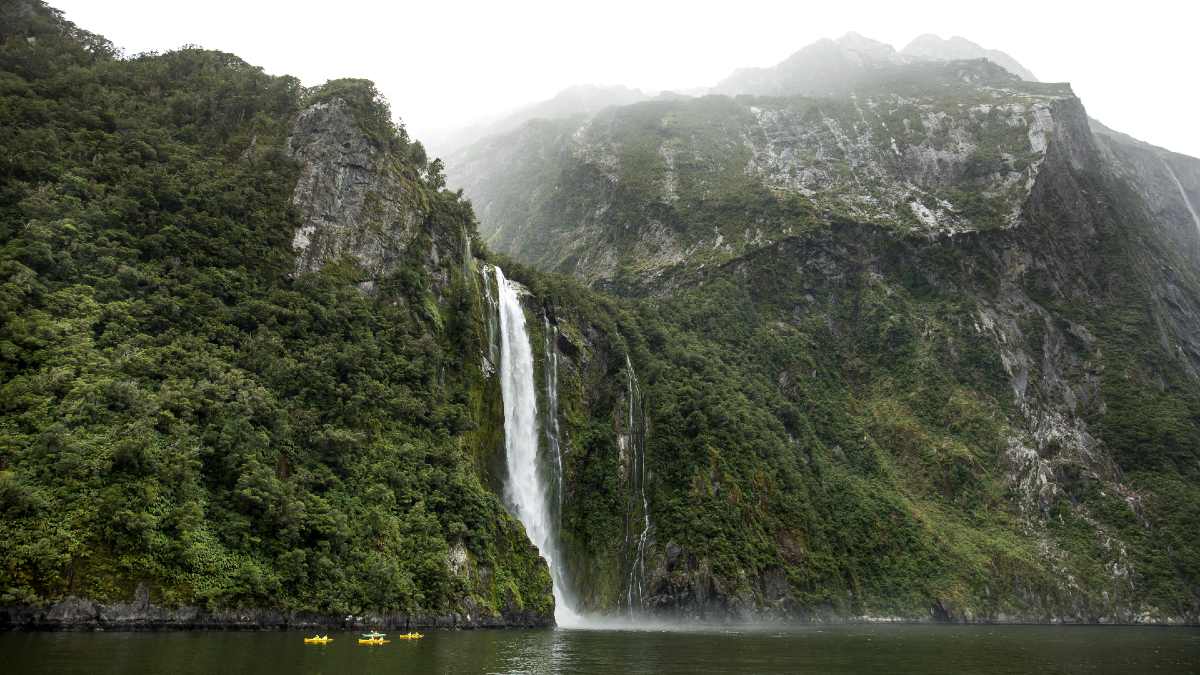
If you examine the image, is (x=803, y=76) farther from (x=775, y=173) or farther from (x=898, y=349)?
(x=898, y=349)

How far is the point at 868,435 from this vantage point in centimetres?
7212

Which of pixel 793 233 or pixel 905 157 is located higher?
pixel 905 157

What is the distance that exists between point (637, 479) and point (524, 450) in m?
10.1

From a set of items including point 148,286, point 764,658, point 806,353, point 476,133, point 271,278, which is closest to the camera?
point 764,658

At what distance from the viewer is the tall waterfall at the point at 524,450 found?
46.4m

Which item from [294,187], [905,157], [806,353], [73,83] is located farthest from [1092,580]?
[73,83]

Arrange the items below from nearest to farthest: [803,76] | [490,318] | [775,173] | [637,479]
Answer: [490,318] < [637,479] < [775,173] < [803,76]

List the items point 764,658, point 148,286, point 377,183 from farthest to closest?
point 377,183
point 148,286
point 764,658

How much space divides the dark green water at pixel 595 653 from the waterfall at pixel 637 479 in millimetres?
8409

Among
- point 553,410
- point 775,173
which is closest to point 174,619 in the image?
point 553,410

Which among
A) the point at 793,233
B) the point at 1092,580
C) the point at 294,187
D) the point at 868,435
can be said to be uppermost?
the point at 294,187

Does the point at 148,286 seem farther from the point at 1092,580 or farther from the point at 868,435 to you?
the point at 1092,580

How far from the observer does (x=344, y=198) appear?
46.9 m

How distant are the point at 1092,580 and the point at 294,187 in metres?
70.7
